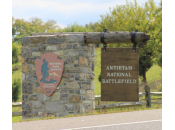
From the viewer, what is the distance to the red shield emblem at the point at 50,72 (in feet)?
29.3

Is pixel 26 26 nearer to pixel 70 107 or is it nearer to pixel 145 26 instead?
pixel 145 26

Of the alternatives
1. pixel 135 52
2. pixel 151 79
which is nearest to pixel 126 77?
pixel 135 52

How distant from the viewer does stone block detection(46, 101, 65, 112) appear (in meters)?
8.88

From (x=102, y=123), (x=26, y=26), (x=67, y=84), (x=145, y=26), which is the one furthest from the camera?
(x=26, y=26)

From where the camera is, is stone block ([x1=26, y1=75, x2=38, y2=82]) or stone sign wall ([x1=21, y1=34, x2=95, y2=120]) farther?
stone block ([x1=26, y1=75, x2=38, y2=82])

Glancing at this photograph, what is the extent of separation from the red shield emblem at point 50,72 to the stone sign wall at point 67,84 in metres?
0.15

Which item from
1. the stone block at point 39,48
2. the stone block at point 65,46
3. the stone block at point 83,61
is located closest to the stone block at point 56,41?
the stone block at point 65,46

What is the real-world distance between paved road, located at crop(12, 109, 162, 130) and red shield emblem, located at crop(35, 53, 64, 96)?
1.60 metres

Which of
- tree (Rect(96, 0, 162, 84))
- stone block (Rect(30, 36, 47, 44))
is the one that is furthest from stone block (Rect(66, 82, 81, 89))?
tree (Rect(96, 0, 162, 84))

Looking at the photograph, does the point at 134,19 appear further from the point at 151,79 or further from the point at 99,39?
the point at 99,39

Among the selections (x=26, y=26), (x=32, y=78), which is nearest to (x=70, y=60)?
(x=32, y=78)

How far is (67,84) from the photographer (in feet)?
29.1

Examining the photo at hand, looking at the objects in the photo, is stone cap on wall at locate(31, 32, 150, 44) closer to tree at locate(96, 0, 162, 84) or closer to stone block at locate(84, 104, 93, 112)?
stone block at locate(84, 104, 93, 112)

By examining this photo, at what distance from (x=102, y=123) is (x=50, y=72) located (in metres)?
3.15
